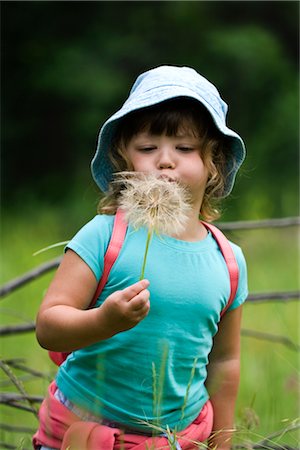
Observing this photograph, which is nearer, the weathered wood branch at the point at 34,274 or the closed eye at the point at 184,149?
the closed eye at the point at 184,149

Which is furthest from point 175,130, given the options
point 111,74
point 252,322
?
point 111,74

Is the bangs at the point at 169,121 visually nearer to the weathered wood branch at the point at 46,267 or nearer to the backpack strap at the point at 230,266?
the backpack strap at the point at 230,266

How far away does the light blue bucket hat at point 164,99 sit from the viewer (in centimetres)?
201

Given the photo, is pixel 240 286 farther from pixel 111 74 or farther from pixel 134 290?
pixel 111 74

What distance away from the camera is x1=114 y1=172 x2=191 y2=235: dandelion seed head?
179cm

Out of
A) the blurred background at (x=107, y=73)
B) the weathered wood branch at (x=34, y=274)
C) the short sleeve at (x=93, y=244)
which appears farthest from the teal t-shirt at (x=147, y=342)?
the blurred background at (x=107, y=73)

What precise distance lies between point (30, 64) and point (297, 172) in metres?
3.33

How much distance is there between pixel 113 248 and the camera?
1.89 metres

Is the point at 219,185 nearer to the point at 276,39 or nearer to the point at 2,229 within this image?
the point at 2,229

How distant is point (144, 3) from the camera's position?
36.6 feet

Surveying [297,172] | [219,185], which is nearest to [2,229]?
[297,172]

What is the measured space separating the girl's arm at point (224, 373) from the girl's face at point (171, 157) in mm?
326

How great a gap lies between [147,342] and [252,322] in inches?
114

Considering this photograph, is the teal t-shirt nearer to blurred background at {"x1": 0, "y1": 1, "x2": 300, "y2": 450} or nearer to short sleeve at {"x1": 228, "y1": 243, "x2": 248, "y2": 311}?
short sleeve at {"x1": 228, "y1": 243, "x2": 248, "y2": 311}
